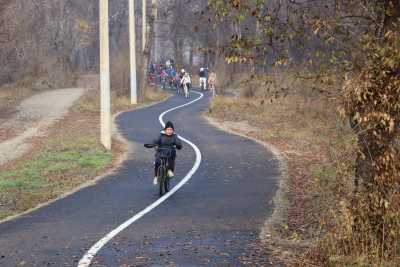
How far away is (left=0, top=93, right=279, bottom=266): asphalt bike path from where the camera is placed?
9727 mm

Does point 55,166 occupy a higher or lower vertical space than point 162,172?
lower

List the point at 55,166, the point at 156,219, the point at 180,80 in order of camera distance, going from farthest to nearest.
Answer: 1. the point at 180,80
2. the point at 55,166
3. the point at 156,219

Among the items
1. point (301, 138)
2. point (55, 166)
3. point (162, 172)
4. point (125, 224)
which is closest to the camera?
point (125, 224)

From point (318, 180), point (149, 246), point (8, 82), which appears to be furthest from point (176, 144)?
point (8, 82)

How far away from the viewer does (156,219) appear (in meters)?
12.5

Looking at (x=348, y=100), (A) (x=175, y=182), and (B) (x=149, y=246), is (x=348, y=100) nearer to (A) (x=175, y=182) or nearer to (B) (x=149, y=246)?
(B) (x=149, y=246)

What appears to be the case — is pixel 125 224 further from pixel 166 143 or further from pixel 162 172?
pixel 166 143

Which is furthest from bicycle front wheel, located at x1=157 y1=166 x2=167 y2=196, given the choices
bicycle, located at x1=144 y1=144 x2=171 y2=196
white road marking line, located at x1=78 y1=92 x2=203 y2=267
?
white road marking line, located at x1=78 y1=92 x2=203 y2=267

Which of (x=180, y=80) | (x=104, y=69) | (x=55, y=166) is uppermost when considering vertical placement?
(x=104, y=69)

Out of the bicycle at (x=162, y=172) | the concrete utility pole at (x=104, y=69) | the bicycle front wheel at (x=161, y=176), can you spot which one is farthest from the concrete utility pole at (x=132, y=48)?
the bicycle front wheel at (x=161, y=176)

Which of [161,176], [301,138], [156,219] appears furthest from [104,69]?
[156,219]

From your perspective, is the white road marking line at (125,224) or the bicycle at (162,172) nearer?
the white road marking line at (125,224)

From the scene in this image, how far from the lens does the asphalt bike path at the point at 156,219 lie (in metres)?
9.73

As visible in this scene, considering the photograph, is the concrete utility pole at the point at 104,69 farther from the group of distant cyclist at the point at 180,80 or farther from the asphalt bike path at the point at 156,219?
the group of distant cyclist at the point at 180,80
